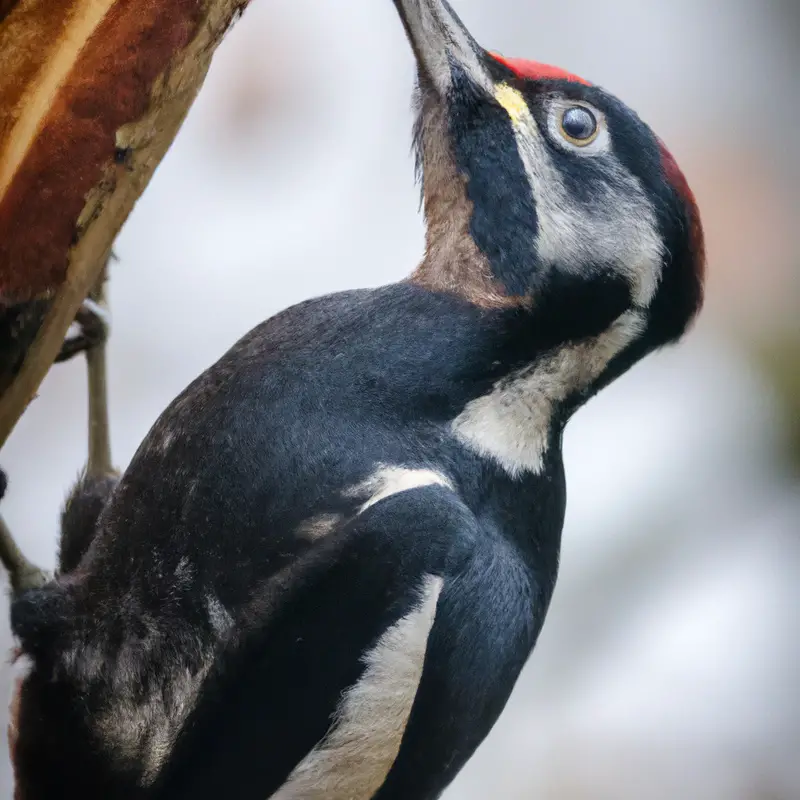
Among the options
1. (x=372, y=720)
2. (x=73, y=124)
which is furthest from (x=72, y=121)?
(x=372, y=720)

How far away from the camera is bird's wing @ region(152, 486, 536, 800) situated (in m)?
0.52

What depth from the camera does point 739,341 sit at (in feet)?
2.34

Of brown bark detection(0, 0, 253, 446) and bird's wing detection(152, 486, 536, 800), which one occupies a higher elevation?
brown bark detection(0, 0, 253, 446)

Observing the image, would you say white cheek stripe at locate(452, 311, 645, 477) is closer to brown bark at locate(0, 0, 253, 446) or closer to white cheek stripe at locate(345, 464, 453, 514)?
white cheek stripe at locate(345, 464, 453, 514)

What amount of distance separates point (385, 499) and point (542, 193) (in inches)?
8.7

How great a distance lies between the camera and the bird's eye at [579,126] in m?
0.59

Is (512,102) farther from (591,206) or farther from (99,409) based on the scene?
(99,409)

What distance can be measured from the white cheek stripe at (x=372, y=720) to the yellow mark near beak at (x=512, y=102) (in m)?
0.29

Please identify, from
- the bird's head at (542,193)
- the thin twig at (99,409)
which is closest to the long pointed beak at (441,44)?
the bird's head at (542,193)

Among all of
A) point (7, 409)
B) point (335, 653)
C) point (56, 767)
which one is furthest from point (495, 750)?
point (7, 409)

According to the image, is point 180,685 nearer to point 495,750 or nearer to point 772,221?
point 495,750

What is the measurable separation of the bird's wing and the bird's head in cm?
16

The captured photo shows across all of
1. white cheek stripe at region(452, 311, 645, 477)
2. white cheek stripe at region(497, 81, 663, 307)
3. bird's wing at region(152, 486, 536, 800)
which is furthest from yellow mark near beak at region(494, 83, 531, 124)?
bird's wing at region(152, 486, 536, 800)

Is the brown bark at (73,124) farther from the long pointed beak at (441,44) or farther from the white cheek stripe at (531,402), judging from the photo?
the white cheek stripe at (531,402)
